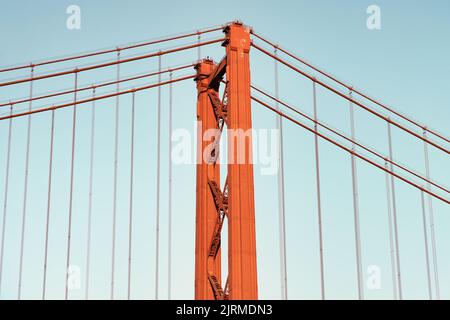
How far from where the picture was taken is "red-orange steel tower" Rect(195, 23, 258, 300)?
22.5m

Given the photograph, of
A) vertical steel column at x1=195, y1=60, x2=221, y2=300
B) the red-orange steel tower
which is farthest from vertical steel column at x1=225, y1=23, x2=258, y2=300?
vertical steel column at x1=195, y1=60, x2=221, y2=300

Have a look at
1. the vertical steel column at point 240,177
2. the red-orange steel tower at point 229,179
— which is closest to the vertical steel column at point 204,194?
the red-orange steel tower at point 229,179

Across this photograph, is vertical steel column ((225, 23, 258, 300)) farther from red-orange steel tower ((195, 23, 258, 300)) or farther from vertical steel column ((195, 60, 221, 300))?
vertical steel column ((195, 60, 221, 300))

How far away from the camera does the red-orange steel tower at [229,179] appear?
2245 cm

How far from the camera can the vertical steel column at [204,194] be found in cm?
2680

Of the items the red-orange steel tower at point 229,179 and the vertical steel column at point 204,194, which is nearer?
the red-orange steel tower at point 229,179

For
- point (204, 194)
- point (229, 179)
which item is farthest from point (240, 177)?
point (204, 194)

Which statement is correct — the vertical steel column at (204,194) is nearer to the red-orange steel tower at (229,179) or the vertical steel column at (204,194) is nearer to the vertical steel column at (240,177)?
the red-orange steel tower at (229,179)

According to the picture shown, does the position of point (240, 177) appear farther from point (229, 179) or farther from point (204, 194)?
point (204, 194)

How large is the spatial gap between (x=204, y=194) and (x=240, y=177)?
14.8ft

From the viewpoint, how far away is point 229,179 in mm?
23172
